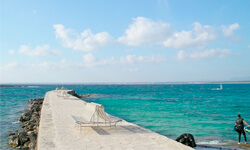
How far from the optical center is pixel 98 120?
7.88 metres

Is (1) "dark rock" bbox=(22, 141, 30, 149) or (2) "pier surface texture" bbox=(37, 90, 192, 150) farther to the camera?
(1) "dark rock" bbox=(22, 141, 30, 149)

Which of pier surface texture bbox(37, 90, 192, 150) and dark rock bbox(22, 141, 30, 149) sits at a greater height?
pier surface texture bbox(37, 90, 192, 150)

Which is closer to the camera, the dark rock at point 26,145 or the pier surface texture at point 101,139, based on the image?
the pier surface texture at point 101,139

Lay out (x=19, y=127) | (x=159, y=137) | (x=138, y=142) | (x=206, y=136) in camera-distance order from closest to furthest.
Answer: (x=138, y=142) → (x=159, y=137) → (x=206, y=136) → (x=19, y=127)

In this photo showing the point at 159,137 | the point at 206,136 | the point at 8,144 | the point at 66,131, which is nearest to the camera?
the point at 159,137

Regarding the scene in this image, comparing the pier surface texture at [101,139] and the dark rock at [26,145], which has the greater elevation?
the pier surface texture at [101,139]

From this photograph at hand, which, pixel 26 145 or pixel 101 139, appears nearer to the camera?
pixel 101 139

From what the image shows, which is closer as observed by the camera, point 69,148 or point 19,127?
point 69,148

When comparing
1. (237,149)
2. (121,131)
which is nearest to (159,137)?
(121,131)

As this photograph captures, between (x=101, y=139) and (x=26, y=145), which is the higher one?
(x=101, y=139)

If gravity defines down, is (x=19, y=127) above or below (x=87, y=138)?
below

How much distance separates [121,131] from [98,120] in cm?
90

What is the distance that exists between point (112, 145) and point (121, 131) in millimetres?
1792

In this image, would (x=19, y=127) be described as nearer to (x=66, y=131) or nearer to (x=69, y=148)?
(x=66, y=131)
